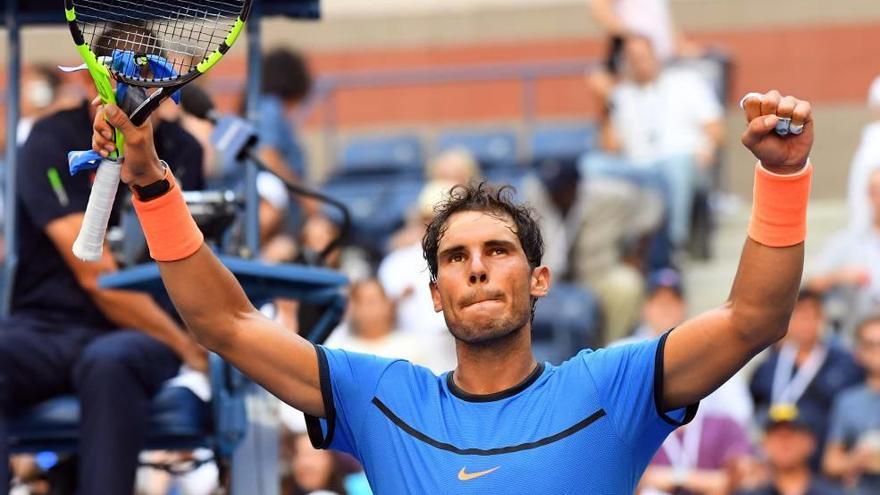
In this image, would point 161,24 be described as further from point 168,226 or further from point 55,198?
point 55,198

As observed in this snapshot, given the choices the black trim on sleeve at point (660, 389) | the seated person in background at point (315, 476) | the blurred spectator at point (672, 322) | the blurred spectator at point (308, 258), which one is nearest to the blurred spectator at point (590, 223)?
the blurred spectator at point (672, 322)

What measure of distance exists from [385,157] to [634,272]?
350 cm

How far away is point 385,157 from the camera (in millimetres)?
13219

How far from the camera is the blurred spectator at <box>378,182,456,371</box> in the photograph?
29.5ft

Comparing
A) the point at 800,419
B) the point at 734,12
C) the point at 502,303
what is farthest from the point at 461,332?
the point at 734,12

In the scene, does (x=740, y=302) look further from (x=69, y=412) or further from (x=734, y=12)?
(x=734, y=12)

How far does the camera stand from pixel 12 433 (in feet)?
18.6

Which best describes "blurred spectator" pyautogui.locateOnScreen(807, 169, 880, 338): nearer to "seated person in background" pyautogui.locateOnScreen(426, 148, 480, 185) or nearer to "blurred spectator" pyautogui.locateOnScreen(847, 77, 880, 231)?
"blurred spectator" pyautogui.locateOnScreen(847, 77, 880, 231)

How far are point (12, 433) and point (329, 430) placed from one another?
186 centimetres

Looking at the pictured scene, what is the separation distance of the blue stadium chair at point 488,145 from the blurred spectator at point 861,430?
468 centimetres

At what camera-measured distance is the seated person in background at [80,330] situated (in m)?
5.38

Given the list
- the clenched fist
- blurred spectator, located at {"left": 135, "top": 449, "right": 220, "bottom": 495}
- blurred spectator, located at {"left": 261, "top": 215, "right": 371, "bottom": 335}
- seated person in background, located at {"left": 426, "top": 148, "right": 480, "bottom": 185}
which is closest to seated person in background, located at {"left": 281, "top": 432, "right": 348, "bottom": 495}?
blurred spectator, located at {"left": 135, "top": 449, "right": 220, "bottom": 495}

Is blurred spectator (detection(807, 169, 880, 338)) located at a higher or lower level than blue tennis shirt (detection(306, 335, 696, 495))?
lower

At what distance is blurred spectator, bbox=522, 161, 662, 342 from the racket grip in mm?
6462
